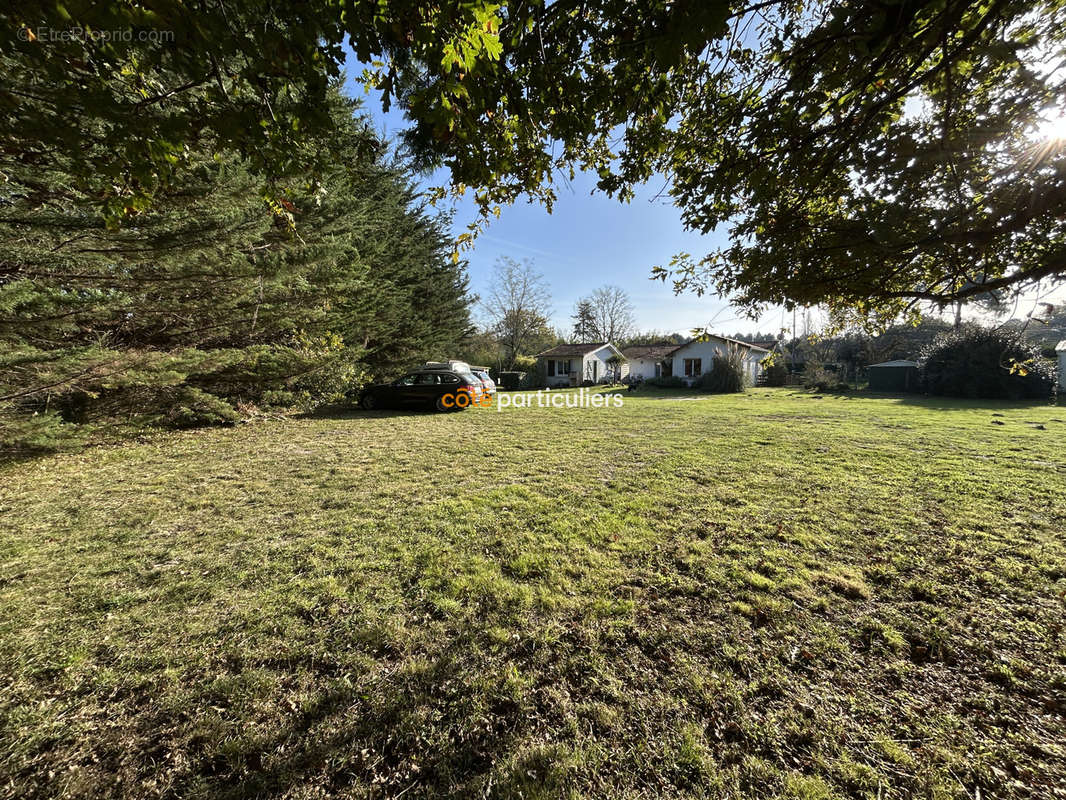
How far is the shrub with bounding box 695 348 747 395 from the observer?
66.3 ft

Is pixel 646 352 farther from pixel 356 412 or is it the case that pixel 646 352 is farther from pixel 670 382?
pixel 356 412

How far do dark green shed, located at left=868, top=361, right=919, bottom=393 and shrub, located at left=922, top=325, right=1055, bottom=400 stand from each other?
2.33m

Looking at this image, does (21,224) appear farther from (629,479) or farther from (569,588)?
(629,479)

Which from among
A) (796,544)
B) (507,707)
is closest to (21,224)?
(507,707)

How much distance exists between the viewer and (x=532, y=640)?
7.14ft

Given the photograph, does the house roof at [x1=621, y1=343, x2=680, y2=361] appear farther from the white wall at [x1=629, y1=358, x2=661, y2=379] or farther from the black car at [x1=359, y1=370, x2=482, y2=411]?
the black car at [x1=359, y1=370, x2=482, y2=411]

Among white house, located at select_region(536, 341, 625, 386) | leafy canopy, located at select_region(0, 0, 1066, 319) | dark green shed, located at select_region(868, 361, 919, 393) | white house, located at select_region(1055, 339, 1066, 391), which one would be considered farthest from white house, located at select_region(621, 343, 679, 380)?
leafy canopy, located at select_region(0, 0, 1066, 319)

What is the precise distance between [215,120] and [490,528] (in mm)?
3850

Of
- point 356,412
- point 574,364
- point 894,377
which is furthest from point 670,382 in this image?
point 356,412

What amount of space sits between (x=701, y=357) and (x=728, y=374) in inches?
143

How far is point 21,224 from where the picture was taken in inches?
182

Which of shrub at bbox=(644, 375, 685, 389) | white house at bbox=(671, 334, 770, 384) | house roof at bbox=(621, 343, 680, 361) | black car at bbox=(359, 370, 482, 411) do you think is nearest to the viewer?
black car at bbox=(359, 370, 482, 411)

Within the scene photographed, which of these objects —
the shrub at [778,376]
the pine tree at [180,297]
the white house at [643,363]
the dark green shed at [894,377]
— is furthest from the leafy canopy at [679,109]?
the white house at [643,363]

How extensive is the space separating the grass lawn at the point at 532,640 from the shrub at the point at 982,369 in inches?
688
